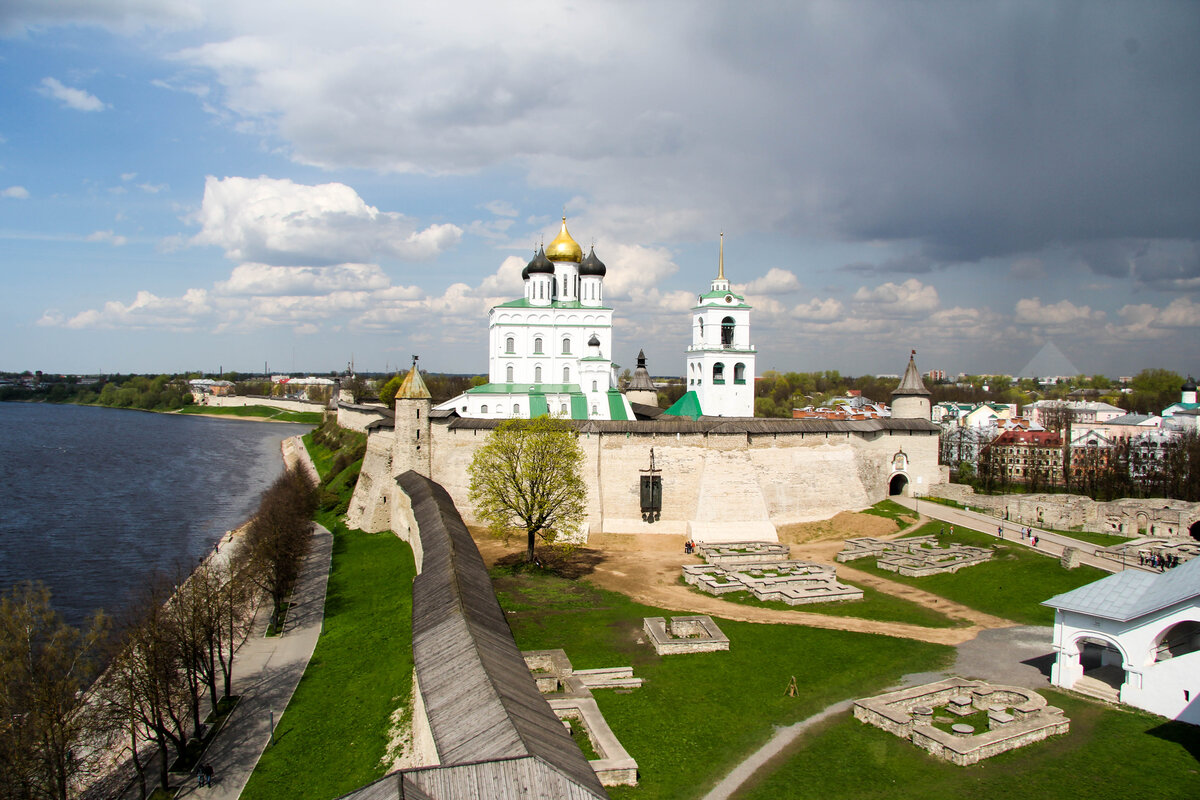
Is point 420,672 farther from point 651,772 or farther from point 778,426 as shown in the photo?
point 778,426

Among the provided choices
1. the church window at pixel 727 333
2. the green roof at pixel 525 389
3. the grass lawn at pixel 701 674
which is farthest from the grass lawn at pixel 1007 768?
the church window at pixel 727 333

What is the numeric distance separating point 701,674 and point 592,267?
23.5m

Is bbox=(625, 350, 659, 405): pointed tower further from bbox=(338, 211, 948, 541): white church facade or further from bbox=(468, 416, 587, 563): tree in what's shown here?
bbox=(468, 416, 587, 563): tree

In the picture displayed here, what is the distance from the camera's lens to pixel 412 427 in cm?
2375

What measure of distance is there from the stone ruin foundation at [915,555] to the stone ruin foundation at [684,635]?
23.2 ft

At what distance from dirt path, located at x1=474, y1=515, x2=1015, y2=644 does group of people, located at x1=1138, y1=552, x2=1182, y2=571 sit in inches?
257

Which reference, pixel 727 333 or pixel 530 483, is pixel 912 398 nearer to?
pixel 727 333

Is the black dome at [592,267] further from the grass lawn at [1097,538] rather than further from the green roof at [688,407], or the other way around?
the grass lawn at [1097,538]

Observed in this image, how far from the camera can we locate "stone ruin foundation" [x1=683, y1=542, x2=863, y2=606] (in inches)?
696

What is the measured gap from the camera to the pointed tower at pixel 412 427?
2367 centimetres

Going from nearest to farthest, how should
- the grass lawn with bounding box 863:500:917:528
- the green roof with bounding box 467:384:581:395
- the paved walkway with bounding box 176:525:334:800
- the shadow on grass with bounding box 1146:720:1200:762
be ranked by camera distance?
the shadow on grass with bounding box 1146:720:1200:762
the paved walkway with bounding box 176:525:334:800
the grass lawn with bounding box 863:500:917:528
the green roof with bounding box 467:384:581:395

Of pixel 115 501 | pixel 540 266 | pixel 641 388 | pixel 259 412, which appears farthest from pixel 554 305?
pixel 259 412

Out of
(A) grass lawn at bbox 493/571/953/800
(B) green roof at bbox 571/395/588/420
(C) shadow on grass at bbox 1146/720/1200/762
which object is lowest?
(A) grass lawn at bbox 493/571/953/800

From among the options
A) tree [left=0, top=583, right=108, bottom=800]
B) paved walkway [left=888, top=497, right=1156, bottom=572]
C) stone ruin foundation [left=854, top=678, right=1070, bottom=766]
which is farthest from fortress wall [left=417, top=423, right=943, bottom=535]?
tree [left=0, top=583, right=108, bottom=800]
